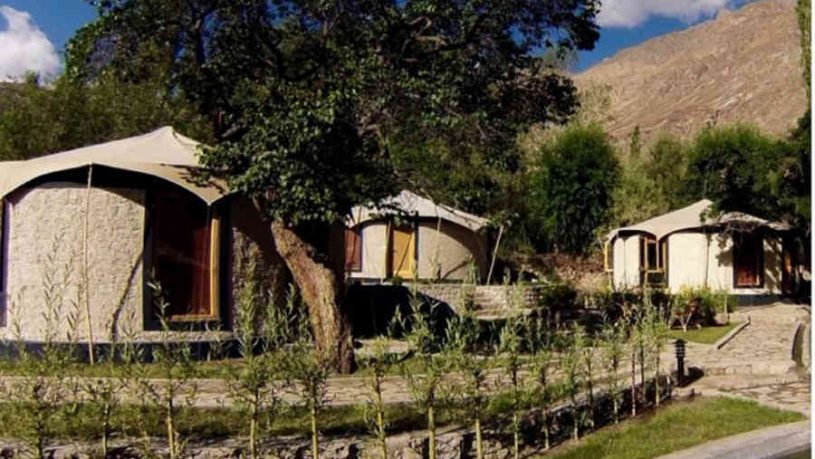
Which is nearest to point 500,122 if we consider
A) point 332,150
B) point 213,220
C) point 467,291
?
point 332,150

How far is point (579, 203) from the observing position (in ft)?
111

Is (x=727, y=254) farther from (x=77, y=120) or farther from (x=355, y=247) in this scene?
(x=77, y=120)

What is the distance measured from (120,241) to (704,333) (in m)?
10.9

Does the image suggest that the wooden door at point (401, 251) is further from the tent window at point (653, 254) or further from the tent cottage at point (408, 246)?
the tent window at point (653, 254)

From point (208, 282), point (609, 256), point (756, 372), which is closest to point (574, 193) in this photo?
point (609, 256)

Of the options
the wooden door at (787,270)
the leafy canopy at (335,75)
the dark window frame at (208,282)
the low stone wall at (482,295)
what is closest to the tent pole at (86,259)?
the dark window frame at (208,282)

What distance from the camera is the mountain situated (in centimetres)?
8056

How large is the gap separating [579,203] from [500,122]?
23142 millimetres

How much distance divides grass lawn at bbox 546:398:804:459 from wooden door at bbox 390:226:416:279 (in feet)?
50.2

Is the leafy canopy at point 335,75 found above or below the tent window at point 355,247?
above

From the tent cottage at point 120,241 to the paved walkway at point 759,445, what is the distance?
6581mm

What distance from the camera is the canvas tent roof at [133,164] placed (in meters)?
11.4

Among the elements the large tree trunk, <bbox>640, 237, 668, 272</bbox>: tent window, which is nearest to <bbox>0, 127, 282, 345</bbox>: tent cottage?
the large tree trunk

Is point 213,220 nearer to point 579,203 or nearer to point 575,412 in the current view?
point 575,412
